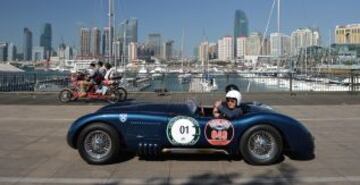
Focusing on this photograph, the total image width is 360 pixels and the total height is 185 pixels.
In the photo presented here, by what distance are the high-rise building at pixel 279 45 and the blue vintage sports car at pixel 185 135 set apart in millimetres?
37317

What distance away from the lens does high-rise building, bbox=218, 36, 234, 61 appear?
3292 inches

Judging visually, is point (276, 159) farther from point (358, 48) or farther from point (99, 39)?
point (358, 48)

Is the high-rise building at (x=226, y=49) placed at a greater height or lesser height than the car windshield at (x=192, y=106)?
greater

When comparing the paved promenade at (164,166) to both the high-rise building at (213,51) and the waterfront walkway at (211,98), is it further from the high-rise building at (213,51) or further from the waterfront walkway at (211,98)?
the high-rise building at (213,51)

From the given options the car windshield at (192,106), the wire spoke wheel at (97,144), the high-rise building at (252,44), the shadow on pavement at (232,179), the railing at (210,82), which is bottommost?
the shadow on pavement at (232,179)

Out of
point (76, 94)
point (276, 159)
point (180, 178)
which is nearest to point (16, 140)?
point (180, 178)

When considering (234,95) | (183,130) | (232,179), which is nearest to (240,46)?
(234,95)

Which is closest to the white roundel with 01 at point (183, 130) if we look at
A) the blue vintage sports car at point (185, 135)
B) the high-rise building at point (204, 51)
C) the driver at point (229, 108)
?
the blue vintage sports car at point (185, 135)

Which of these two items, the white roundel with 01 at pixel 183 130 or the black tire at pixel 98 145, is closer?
the white roundel with 01 at pixel 183 130

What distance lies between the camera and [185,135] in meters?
7.66

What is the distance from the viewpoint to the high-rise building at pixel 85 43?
51.7m

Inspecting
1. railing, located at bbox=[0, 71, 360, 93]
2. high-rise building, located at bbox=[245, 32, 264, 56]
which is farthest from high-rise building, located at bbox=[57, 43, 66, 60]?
railing, located at bbox=[0, 71, 360, 93]

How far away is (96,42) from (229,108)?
42829 mm

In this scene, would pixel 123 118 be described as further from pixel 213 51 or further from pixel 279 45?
pixel 213 51
